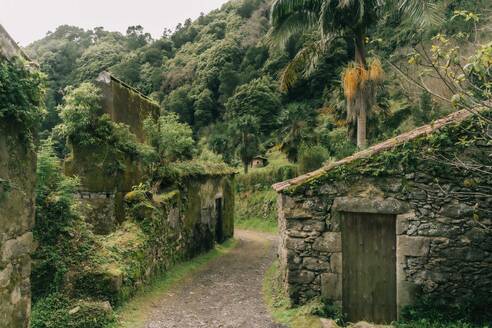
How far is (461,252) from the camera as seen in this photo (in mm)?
6875

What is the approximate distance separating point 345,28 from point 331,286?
320 inches

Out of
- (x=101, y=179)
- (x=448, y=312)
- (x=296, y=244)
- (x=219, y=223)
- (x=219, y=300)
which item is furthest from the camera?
(x=219, y=223)

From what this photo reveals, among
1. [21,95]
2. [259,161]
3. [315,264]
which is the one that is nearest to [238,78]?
[259,161]

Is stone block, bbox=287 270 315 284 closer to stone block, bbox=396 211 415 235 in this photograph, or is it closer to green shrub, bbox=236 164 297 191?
stone block, bbox=396 211 415 235

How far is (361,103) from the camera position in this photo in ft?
38.8

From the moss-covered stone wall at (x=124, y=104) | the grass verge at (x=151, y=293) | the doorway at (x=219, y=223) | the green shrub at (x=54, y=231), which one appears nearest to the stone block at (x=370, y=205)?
the grass verge at (x=151, y=293)

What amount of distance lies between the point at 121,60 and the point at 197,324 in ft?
149

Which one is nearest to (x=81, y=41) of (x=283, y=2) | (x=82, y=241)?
(x=283, y=2)

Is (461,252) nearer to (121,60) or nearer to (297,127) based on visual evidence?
(297,127)

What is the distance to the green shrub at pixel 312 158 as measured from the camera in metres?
21.9

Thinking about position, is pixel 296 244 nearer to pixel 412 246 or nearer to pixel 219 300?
pixel 412 246

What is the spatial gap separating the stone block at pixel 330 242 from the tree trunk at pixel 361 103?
4.72m

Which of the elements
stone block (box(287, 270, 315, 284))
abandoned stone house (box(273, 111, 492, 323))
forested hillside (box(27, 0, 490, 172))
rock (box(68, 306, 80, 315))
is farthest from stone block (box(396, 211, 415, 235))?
forested hillside (box(27, 0, 490, 172))

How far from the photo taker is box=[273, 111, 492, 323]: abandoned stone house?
6.87 m
